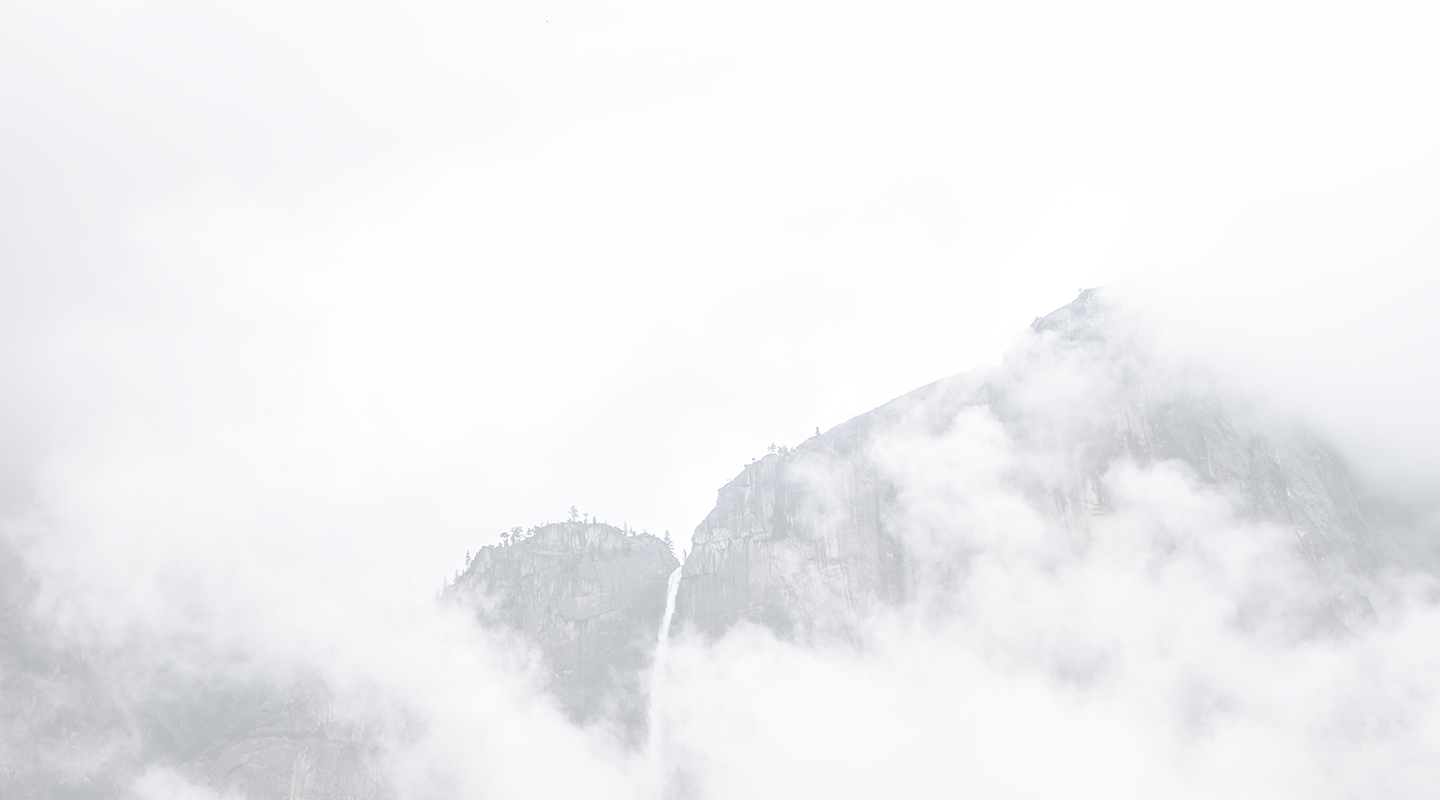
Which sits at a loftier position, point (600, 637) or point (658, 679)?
point (600, 637)

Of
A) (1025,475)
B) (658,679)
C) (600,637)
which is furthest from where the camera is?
(600,637)

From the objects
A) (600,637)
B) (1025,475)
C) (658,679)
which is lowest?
(658,679)

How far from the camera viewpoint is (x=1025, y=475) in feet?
574

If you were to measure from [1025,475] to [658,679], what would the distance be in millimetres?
59275

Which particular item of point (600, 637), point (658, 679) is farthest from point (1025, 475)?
point (600, 637)

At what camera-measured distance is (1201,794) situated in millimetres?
147750

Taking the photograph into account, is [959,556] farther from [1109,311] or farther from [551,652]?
[551,652]

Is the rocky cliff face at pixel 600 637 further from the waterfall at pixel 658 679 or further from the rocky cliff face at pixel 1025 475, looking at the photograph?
the rocky cliff face at pixel 1025 475

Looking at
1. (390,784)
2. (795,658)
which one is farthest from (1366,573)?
(390,784)

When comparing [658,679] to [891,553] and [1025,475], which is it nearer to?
[891,553]

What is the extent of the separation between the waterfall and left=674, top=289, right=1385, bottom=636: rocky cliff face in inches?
134

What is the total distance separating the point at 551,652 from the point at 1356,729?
108 m

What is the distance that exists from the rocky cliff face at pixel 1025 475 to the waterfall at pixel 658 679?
11.2 feet

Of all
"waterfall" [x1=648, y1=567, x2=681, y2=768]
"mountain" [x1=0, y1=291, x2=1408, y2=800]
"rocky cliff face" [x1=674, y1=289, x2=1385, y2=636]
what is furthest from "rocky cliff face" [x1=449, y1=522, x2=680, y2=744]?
"rocky cliff face" [x1=674, y1=289, x2=1385, y2=636]
